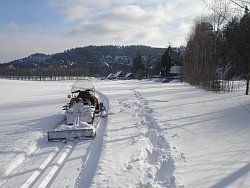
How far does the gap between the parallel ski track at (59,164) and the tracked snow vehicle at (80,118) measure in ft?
1.17

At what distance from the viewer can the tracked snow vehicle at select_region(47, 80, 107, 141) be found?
31.7ft

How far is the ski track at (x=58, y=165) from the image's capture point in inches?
239

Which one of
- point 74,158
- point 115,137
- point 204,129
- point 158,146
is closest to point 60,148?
point 74,158

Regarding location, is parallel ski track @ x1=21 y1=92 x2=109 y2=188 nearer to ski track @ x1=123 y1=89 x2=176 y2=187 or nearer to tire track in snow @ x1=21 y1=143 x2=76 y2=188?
tire track in snow @ x1=21 y1=143 x2=76 y2=188

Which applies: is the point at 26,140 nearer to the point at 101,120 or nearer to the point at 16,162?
the point at 16,162

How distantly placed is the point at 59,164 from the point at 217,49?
92.0 feet

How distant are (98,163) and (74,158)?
0.75 m

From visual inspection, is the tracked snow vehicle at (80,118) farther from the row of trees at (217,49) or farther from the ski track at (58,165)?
the row of trees at (217,49)

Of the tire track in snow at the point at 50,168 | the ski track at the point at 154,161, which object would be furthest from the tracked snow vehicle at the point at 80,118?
the ski track at the point at 154,161

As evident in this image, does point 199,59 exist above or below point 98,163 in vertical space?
above

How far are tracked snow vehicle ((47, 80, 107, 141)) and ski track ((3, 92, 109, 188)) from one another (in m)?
0.34

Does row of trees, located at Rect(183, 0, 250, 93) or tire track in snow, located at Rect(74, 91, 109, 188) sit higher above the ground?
row of trees, located at Rect(183, 0, 250, 93)

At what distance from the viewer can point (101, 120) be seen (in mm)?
13445

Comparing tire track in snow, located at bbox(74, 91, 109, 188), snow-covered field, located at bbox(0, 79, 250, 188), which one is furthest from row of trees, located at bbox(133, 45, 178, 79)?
tire track in snow, located at bbox(74, 91, 109, 188)
